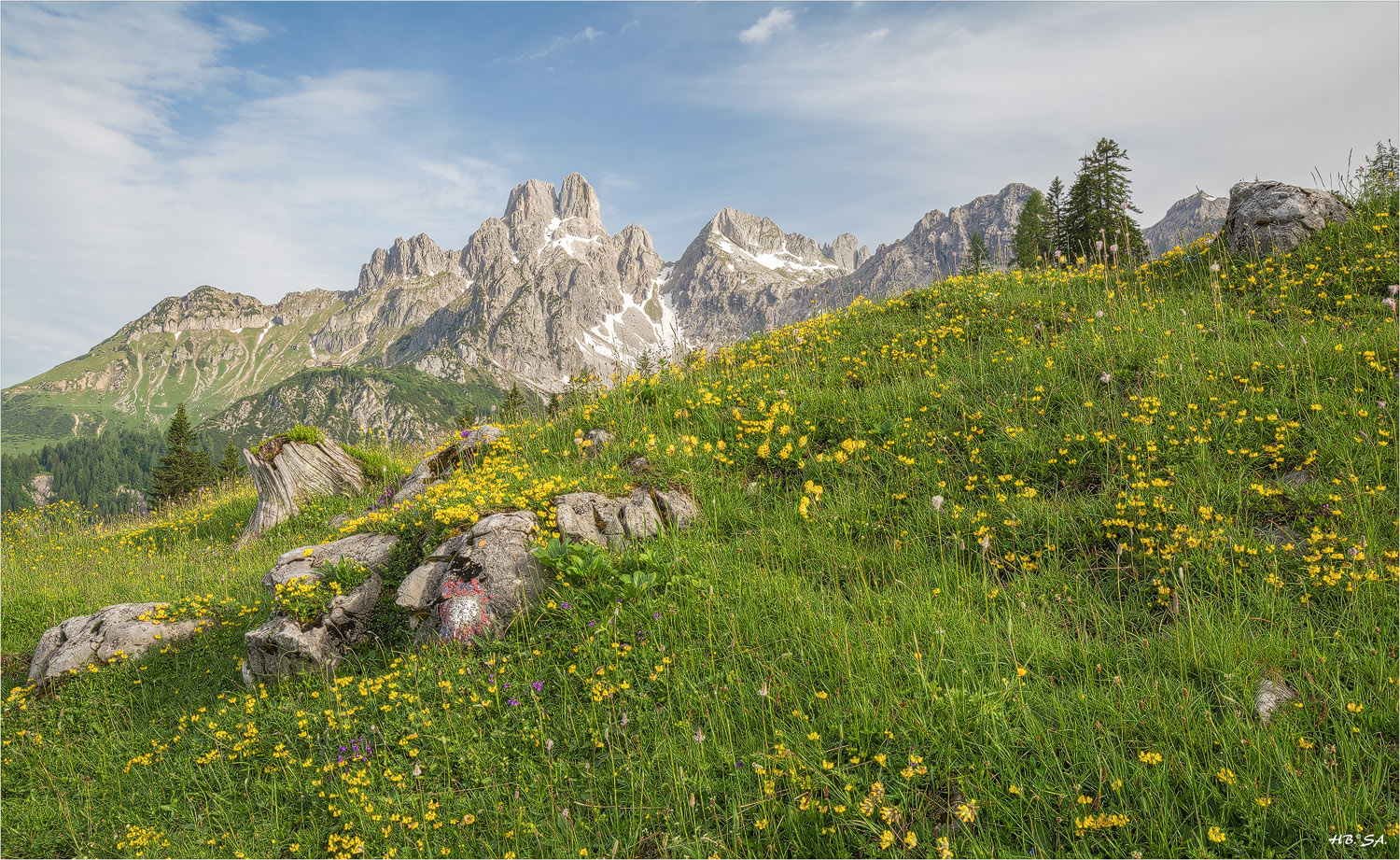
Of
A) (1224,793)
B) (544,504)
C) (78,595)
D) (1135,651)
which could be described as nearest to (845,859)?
(1224,793)

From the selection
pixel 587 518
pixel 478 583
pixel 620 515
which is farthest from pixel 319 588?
pixel 620 515

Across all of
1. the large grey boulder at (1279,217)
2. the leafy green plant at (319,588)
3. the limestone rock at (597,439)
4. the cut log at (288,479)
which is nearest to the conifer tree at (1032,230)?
the large grey boulder at (1279,217)

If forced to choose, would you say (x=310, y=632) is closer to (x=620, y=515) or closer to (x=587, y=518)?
(x=587, y=518)

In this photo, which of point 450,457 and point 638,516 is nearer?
point 638,516

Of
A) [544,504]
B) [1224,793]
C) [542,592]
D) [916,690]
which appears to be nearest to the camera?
[1224,793]

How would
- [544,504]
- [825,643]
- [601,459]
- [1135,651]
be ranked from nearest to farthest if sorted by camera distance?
[1135,651] → [825,643] → [544,504] → [601,459]

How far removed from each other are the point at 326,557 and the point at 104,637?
2834 millimetres

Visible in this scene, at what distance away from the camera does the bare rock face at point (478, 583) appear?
16.7ft

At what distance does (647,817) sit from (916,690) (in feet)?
5.48

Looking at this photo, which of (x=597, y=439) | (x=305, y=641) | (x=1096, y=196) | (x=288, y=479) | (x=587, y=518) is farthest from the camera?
(x=1096, y=196)

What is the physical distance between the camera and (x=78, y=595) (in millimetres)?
8664

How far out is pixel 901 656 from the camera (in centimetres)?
384

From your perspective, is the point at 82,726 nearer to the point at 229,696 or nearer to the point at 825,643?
the point at 229,696

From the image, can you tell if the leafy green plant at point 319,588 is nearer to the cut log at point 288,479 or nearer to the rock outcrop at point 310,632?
the rock outcrop at point 310,632
